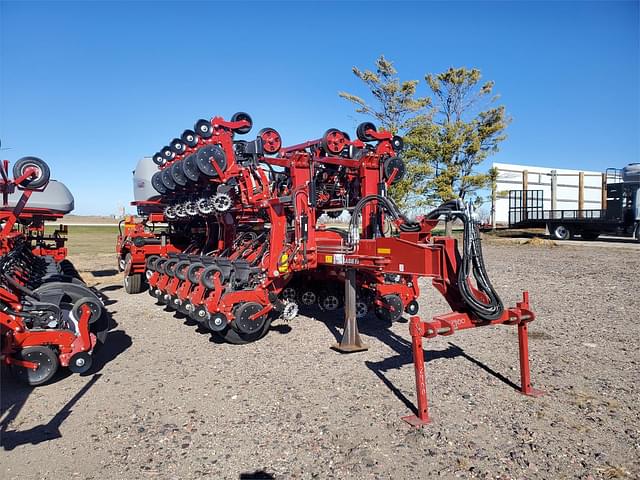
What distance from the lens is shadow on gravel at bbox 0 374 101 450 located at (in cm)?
428

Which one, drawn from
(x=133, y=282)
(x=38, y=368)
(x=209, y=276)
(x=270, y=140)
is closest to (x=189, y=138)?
(x=270, y=140)

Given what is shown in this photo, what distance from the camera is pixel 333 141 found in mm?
7645

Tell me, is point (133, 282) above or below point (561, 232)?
below

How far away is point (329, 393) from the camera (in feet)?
17.4

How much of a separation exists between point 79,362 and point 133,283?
7078mm

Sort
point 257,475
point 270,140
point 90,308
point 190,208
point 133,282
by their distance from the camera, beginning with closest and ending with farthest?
point 257,475 < point 90,308 < point 270,140 < point 190,208 < point 133,282

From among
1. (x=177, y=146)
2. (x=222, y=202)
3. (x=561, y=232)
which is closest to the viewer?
(x=222, y=202)

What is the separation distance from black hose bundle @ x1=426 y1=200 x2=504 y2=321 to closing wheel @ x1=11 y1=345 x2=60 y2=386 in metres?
4.45

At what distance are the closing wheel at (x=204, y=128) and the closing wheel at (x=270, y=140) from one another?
63.7 inches

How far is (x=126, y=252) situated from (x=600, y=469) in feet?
41.0

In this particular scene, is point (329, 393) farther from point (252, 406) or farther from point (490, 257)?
point (490, 257)

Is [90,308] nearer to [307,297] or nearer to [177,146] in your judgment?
[307,297]

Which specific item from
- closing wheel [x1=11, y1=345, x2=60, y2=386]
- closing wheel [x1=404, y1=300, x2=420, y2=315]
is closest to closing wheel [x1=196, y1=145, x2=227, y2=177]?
closing wheel [x1=11, y1=345, x2=60, y2=386]

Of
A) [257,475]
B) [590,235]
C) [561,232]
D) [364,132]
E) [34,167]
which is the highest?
[364,132]
